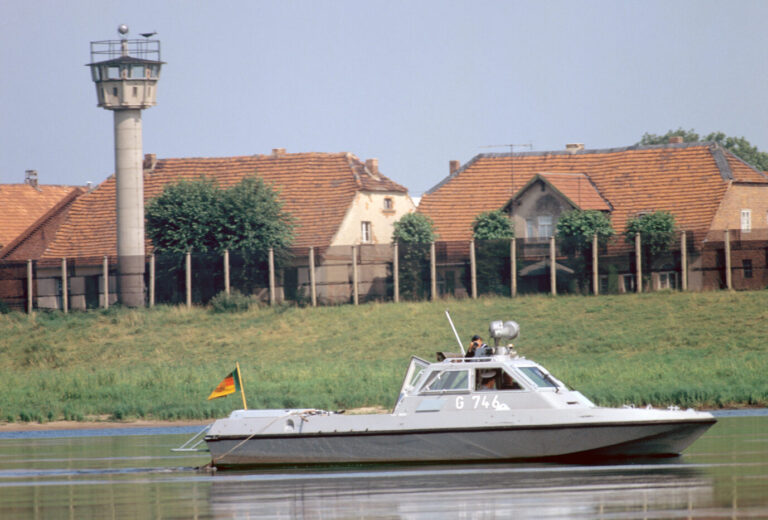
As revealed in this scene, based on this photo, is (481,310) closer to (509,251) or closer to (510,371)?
(509,251)

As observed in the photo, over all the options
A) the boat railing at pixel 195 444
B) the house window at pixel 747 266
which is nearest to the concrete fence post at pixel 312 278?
the house window at pixel 747 266

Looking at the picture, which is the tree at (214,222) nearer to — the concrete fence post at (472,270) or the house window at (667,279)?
the concrete fence post at (472,270)

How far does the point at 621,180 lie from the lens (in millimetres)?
68562

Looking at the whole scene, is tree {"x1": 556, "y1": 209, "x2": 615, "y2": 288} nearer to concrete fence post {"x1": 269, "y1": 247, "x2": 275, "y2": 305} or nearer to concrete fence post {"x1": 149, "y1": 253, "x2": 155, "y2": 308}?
concrete fence post {"x1": 269, "y1": 247, "x2": 275, "y2": 305}

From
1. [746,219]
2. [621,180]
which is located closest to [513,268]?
[621,180]

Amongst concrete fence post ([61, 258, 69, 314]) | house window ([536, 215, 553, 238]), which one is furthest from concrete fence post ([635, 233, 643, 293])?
concrete fence post ([61, 258, 69, 314])

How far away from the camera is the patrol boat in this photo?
25562 mm

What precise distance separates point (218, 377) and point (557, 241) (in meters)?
17.1

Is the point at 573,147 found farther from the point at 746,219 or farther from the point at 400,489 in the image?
the point at 400,489

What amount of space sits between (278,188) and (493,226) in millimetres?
11461

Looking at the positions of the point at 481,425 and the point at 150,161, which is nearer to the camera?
the point at 481,425

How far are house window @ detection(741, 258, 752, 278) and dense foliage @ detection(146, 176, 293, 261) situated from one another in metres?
18.9

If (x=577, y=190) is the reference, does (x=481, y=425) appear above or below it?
below

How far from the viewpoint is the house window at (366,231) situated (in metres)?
69.8
